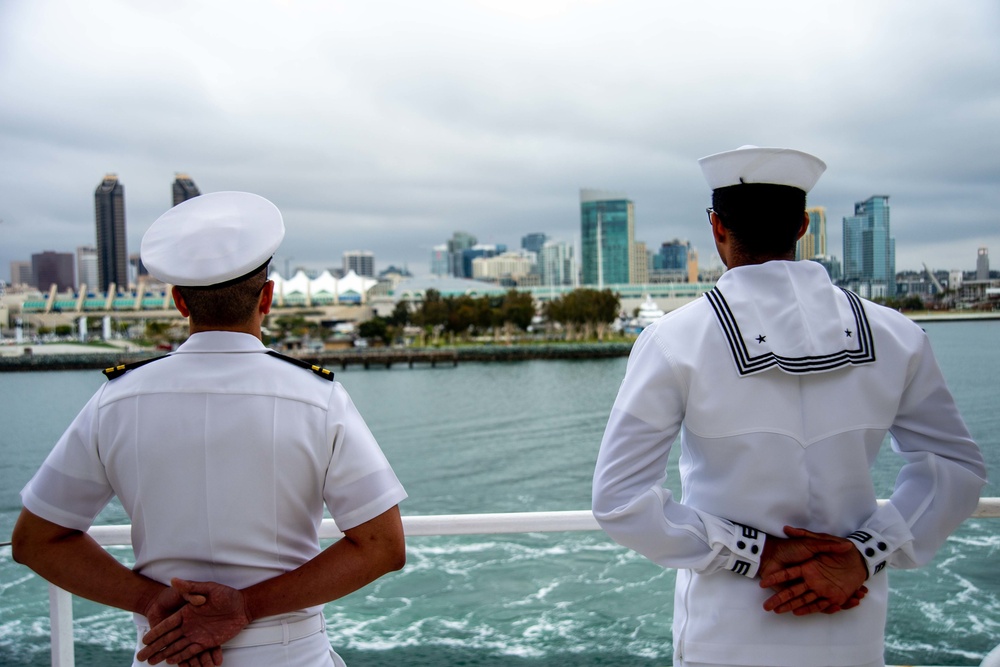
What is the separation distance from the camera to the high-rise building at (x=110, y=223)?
41750mm

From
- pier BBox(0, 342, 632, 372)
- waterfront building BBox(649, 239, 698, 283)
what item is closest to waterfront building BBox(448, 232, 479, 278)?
waterfront building BBox(649, 239, 698, 283)

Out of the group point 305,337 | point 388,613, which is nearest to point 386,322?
point 305,337

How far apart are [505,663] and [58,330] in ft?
139

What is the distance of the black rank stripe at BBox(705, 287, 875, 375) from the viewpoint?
751mm

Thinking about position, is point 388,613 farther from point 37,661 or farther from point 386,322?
point 386,322

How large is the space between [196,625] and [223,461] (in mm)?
156

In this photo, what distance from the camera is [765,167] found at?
32.0 inches

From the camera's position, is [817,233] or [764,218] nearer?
[764,218]

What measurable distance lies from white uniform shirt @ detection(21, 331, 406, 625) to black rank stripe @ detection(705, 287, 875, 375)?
35 cm

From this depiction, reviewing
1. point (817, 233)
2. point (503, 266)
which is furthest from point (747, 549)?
point (503, 266)

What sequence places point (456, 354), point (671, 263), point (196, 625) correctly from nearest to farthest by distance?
point (196, 625) → point (456, 354) → point (671, 263)

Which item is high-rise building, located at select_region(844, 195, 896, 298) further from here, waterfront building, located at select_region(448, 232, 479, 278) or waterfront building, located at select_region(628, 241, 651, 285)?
waterfront building, located at select_region(448, 232, 479, 278)

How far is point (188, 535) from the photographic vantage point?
0.75 metres

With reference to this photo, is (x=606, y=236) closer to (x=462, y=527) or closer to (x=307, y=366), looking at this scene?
(x=462, y=527)
